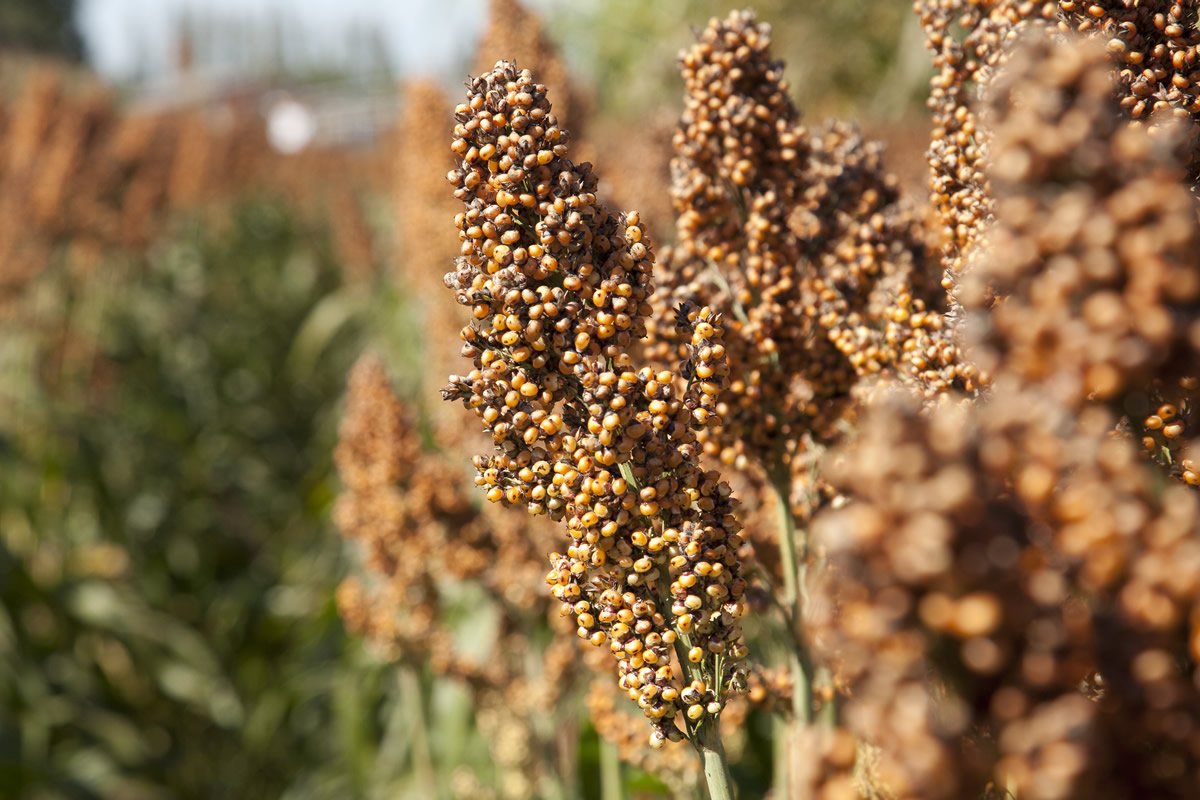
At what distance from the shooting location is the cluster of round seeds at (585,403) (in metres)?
1.20

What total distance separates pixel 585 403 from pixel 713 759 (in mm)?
497

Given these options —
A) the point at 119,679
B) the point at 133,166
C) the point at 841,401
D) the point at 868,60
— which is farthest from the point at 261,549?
the point at 868,60

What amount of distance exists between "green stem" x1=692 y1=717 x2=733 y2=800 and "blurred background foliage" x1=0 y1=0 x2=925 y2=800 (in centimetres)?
107

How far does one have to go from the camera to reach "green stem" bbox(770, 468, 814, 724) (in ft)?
5.39

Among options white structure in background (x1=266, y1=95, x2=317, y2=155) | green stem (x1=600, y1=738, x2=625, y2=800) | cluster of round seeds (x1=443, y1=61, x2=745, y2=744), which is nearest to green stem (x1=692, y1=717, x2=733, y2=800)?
cluster of round seeds (x1=443, y1=61, x2=745, y2=744)

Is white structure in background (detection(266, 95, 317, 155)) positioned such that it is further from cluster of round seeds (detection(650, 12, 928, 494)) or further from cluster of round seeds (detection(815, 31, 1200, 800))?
cluster of round seeds (detection(815, 31, 1200, 800))

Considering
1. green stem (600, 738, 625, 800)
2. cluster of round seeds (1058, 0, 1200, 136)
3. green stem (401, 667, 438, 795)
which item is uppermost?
cluster of round seeds (1058, 0, 1200, 136)

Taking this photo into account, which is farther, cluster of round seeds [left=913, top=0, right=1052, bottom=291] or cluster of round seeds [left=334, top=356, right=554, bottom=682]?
cluster of round seeds [left=334, top=356, right=554, bottom=682]

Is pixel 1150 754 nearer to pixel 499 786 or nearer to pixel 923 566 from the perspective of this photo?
pixel 923 566

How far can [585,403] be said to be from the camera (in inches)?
48.9

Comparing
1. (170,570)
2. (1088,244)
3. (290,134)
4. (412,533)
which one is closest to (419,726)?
(412,533)

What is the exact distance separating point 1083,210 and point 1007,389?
14 centimetres

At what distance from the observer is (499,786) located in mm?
3354

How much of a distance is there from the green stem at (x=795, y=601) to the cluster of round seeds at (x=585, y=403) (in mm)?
408
